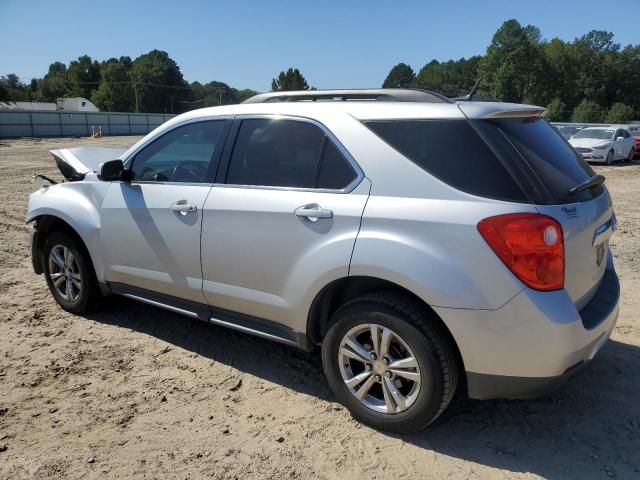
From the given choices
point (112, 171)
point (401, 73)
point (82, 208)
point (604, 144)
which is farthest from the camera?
point (401, 73)

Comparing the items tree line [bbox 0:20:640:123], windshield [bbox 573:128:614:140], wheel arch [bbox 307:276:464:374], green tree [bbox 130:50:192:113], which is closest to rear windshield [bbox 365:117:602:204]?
wheel arch [bbox 307:276:464:374]

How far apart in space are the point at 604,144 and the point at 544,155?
2025cm

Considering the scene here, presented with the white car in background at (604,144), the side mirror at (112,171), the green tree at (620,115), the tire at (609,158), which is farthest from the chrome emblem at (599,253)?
the green tree at (620,115)

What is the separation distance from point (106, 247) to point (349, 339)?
2.25 meters

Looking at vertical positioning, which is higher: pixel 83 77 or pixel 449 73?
pixel 449 73

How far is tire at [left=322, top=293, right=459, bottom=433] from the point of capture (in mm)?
2656

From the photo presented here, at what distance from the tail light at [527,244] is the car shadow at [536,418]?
38.3 inches

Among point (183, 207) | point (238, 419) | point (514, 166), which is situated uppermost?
point (514, 166)

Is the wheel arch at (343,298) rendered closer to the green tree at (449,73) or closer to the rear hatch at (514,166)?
the rear hatch at (514,166)

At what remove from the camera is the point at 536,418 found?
10.1ft

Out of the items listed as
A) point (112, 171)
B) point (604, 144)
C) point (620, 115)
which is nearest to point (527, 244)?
point (112, 171)

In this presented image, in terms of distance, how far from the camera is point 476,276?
2.48 m

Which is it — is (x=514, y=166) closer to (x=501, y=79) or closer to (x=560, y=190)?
(x=560, y=190)

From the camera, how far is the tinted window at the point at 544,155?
2602mm
